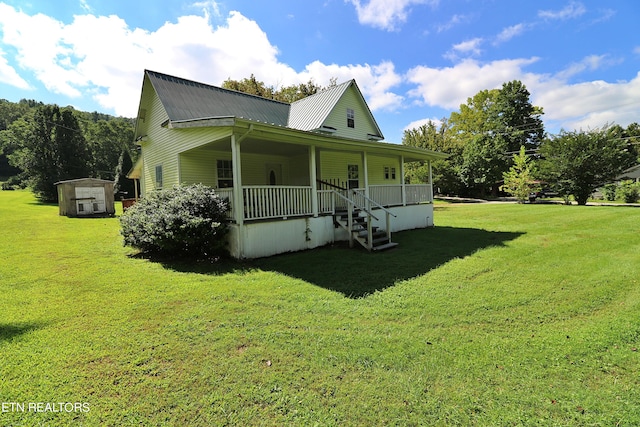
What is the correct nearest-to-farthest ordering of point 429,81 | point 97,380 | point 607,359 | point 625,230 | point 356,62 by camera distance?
point 97,380 → point 607,359 → point 625,230 → point 356,62 → point 429,81

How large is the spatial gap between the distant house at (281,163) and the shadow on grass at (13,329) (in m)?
4.20

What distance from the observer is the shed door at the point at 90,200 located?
60.8ft

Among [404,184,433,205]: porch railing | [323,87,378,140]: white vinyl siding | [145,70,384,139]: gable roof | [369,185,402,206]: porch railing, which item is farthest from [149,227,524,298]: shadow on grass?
[323,87,378,140]: white vinyl siding

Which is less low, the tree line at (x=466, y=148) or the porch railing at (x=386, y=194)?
the tree line at (x=466, y=148)

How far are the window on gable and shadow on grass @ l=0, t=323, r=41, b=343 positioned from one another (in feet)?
48.0

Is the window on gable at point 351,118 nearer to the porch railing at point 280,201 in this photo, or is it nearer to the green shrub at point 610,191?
the porch railing at point 280,201

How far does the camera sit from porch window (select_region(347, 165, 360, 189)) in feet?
48.5

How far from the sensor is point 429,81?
29.2m

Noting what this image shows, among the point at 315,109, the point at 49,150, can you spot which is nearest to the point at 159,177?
the point at 315,109

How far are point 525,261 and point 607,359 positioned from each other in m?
4.61

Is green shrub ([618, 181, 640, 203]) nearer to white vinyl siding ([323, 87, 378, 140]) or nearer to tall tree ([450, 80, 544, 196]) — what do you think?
tall tree ([450, 80, 544, 196])

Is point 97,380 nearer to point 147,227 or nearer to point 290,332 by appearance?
point 290,332

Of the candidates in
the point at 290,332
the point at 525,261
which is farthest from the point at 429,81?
the point at 290,332

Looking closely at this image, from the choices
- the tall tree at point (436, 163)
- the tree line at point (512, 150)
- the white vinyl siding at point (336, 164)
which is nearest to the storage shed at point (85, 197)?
the white vinyl siding at point (336, 164)
